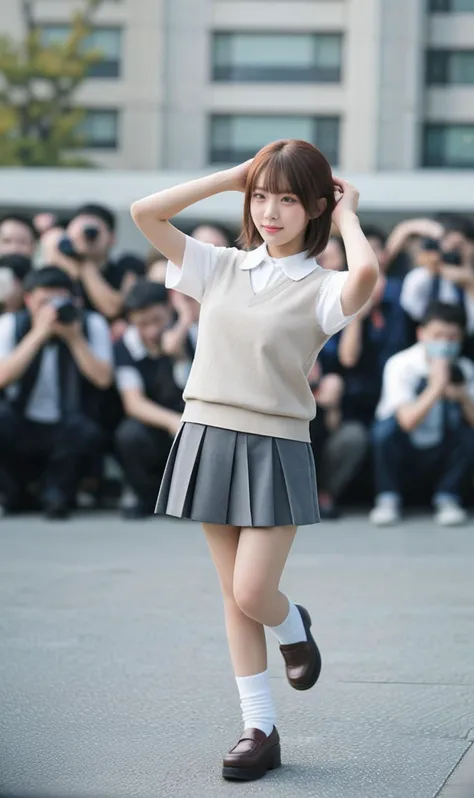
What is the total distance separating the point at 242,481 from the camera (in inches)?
132

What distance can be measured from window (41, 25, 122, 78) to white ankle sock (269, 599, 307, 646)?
3638 centimetres

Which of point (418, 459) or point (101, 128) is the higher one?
point (418, 459)

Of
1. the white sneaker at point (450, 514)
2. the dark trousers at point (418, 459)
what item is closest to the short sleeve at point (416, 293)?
the dark trousers at point (418, 459)

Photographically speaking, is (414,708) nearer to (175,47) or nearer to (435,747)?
(435,747)

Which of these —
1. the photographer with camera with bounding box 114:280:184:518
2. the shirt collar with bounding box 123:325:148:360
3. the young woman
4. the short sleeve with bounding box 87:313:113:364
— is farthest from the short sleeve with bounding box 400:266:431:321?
the young woman

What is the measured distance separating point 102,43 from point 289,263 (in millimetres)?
36973

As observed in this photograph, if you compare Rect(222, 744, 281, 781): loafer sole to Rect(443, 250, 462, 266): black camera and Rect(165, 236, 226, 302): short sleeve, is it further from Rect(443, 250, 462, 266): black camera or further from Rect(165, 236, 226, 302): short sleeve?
Rect(443, 250, 462, 266): black camera

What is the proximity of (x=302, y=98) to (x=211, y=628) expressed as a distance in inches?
1376

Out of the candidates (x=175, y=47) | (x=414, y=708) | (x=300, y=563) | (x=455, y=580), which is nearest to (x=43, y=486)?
(x=300, y=563)

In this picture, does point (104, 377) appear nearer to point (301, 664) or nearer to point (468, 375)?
point (468, 375)

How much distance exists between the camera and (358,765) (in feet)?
11.2

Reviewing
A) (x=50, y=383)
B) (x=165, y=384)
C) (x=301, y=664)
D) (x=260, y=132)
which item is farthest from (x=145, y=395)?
(x=260, y=132)

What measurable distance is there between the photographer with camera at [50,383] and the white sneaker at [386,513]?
1688 mm

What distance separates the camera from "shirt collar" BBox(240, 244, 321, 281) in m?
3.39
